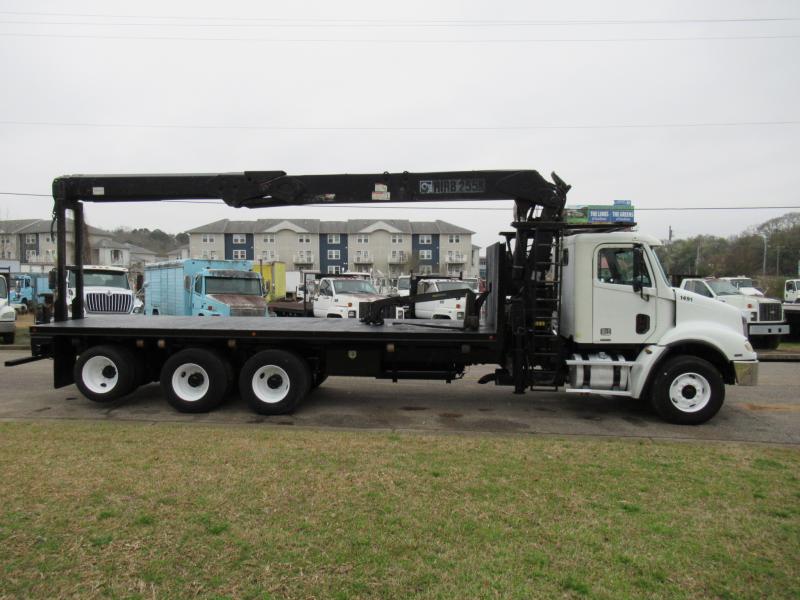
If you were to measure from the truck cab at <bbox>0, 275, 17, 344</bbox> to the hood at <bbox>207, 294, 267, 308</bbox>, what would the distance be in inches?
220

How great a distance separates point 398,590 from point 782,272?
7746cm

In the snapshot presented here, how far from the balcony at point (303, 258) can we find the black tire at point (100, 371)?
7143 cm

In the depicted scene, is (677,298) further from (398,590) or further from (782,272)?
(782,272)

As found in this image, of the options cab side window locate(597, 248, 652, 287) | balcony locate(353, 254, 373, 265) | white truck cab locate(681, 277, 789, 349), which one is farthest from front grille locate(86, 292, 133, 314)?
balcony locate(353, 254, 373, 265)

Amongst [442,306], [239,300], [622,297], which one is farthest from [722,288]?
[239,300]

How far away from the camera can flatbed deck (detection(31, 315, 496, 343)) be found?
807 centimetres

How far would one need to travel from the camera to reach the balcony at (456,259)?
79.2 meters

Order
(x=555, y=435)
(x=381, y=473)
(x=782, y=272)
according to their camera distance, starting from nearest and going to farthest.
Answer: (x=381, y=473) → (x=555, y=435) → (x=782, y=272)

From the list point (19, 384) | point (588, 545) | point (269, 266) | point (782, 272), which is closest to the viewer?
point (588, 545)

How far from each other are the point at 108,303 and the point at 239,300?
4.25m

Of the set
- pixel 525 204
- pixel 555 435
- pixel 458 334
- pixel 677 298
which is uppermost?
pixel 525 204

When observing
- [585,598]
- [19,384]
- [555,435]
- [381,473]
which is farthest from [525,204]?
[19,384]

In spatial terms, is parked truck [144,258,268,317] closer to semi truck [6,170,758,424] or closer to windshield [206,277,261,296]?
windshield [206,277,261,296]

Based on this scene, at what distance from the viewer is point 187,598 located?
3.17 metres
